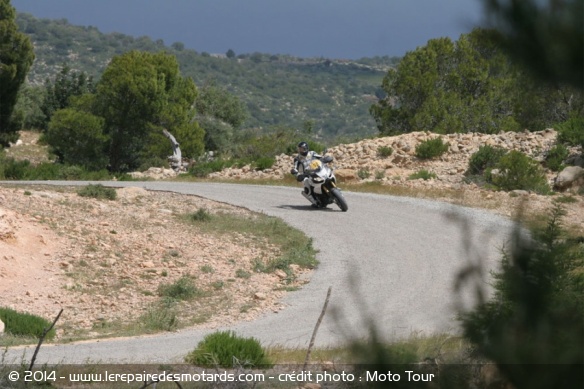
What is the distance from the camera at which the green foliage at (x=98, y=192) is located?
22000mm

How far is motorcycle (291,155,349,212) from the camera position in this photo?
21578 millimetres

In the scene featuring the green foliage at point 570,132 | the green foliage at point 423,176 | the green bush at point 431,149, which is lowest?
the green foliage at point 423,176

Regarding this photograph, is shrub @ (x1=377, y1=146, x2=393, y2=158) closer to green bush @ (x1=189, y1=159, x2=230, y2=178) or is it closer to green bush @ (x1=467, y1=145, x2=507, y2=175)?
green bush @ (x1=467, y1=145, x2=507, y2=175)

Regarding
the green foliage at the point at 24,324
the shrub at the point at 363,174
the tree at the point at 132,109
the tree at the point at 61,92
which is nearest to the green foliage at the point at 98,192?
the green foliage at the point at 24,324

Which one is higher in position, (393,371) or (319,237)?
(393,371)

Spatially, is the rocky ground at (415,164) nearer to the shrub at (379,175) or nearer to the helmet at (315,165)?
the shrub at (379,175)

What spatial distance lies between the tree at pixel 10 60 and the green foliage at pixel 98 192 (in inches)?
984

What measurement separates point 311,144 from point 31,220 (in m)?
19.7

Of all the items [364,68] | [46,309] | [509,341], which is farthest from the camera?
[364,68]

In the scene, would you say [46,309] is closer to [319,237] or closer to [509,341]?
[319,237]

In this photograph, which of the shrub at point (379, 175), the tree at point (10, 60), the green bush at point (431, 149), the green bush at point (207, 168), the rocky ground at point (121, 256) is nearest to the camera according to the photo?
the rocky ground at point (121, 256)

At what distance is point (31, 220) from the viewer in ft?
60.5

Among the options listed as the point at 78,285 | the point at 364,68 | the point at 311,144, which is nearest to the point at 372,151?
the point at 311,144

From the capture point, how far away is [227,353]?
945 centimetres
